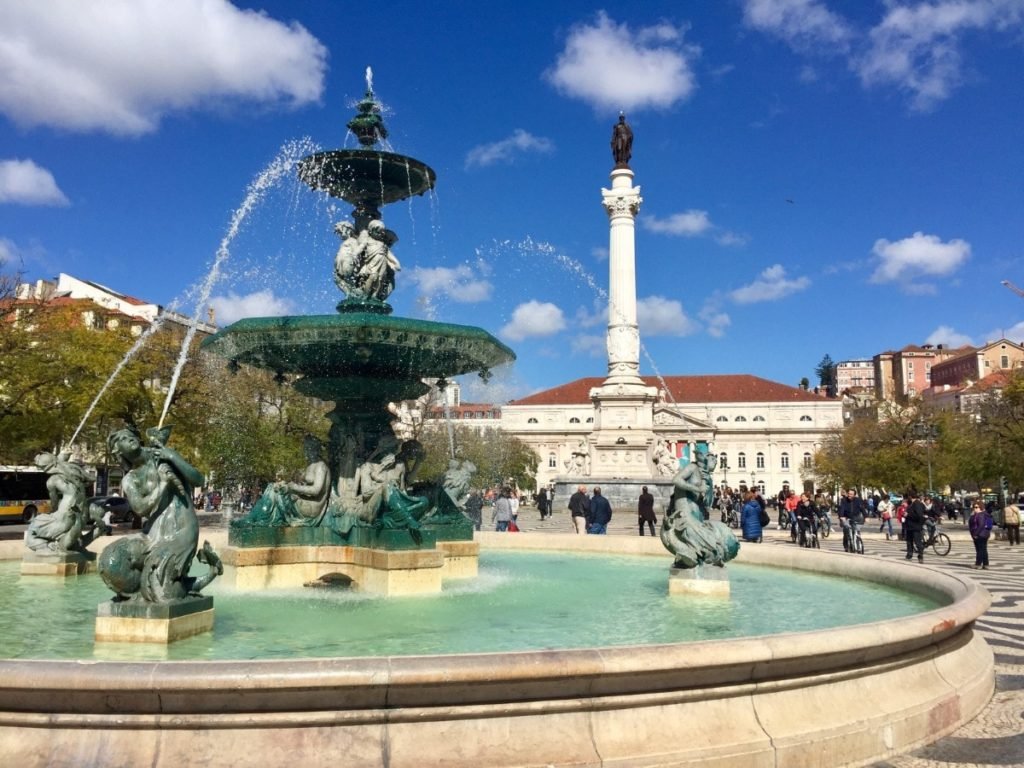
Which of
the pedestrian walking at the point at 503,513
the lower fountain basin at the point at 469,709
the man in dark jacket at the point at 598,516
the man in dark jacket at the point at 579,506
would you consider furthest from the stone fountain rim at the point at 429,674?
the pedestrian walking at the point at 503,513

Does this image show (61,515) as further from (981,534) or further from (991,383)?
(991,383)

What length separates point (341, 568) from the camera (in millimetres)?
9438

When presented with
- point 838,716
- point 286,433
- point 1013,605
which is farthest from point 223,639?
point 286,433

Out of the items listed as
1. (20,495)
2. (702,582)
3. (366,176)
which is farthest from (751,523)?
(20,495)

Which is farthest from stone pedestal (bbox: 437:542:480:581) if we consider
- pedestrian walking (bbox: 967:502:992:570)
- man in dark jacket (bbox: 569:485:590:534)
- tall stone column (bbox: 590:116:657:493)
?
tall stone column (bbox: 590:116:657:493)

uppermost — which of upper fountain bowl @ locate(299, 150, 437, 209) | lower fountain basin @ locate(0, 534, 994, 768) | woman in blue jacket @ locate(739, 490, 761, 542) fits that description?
upper fountain bowl @ locate(299, 150, 437, 209)

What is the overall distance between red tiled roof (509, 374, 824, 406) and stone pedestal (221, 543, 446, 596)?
96.1 meters

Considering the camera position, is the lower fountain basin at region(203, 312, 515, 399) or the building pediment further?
the building pediment

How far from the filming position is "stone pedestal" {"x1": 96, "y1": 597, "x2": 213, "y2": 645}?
572 centimetres

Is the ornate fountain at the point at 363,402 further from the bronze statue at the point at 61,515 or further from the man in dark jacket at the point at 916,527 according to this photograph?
the man in dark jacket at the point at 916,527

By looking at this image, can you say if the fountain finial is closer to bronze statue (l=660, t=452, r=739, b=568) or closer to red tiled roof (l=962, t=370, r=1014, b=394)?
bronze statue (l=660, t=452, r=739, b=568)

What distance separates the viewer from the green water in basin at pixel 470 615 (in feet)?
19.5

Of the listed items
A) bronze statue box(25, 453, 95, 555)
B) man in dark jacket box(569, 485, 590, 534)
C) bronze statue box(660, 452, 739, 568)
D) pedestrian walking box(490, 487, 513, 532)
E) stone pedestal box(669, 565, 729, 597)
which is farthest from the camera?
man in dark jacket box(569, 485, 590, 534)

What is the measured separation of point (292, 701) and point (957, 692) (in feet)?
13.7
